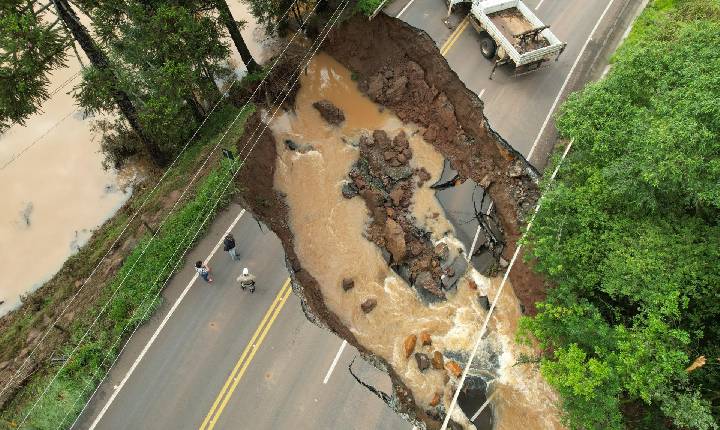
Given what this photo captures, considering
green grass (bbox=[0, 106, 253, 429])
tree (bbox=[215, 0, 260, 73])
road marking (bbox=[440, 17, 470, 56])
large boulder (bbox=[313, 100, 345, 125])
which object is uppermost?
road marking (bbox=[440, 17, 470, 56])

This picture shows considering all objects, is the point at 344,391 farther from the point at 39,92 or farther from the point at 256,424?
the point at 39,92

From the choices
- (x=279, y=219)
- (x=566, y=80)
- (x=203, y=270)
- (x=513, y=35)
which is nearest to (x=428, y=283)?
(x=279, y=219)

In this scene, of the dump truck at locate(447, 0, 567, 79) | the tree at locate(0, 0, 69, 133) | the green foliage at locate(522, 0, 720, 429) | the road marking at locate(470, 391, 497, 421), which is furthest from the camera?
the dump truck at locate(447, 0, 567, 79)

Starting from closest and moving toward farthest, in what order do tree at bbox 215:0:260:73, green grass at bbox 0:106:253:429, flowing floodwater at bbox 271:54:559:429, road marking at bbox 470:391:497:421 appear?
green grass at bbox 0:106:253:429 < road marking at bbox 470:391:497:421 < flowing floodwater at bbox 271:54:559:429 < tree at bbox 215:0:260:73

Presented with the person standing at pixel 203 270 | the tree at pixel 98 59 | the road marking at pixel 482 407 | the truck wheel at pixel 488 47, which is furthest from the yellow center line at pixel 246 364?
the truck wheel at pixel 488 47

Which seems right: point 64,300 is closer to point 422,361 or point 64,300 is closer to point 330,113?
point 422,361

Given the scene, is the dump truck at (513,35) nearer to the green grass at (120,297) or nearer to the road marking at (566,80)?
the road marking at (566,80)

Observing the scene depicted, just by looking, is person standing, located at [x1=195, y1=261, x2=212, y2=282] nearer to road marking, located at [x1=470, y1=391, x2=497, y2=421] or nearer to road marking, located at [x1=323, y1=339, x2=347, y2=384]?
road marking, located at [x1=323, y1=339, x2=347, y2=384]

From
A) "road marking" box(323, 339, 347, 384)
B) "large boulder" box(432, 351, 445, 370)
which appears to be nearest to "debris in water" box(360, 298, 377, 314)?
"road marking" box(323, 339, 347, 384)

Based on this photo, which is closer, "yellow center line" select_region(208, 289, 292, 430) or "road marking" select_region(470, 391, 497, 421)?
"yellow center line" select_region(208, 289, 292, 430)
